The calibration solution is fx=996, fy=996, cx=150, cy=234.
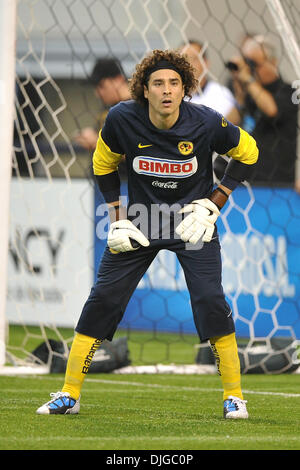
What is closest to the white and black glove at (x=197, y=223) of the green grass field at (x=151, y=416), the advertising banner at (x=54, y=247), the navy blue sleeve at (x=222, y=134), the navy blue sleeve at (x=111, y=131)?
the navy blue sleeve at (x=222, y=134)

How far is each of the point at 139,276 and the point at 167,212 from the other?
0.30 metres

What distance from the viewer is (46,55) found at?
8.24m

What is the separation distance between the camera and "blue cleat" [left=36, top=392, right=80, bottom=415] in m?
4.17

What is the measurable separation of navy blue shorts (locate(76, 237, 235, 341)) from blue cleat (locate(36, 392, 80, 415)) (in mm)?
284

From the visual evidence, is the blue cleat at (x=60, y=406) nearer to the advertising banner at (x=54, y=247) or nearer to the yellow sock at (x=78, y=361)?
the yellow sock at (x=78, y=361)

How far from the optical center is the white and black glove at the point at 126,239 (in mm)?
4164

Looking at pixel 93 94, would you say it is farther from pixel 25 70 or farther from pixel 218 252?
pixel 218 252

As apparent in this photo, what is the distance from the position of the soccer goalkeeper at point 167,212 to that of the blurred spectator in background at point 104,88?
307 centimetres

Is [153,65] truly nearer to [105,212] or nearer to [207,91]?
[207,91]

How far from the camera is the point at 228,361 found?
164 inches

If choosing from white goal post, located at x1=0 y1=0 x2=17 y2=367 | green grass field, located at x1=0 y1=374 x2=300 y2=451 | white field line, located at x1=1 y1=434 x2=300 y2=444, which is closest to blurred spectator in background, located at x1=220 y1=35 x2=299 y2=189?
green grass field, located at x1=0 y1=374 x2=300 y2=451
